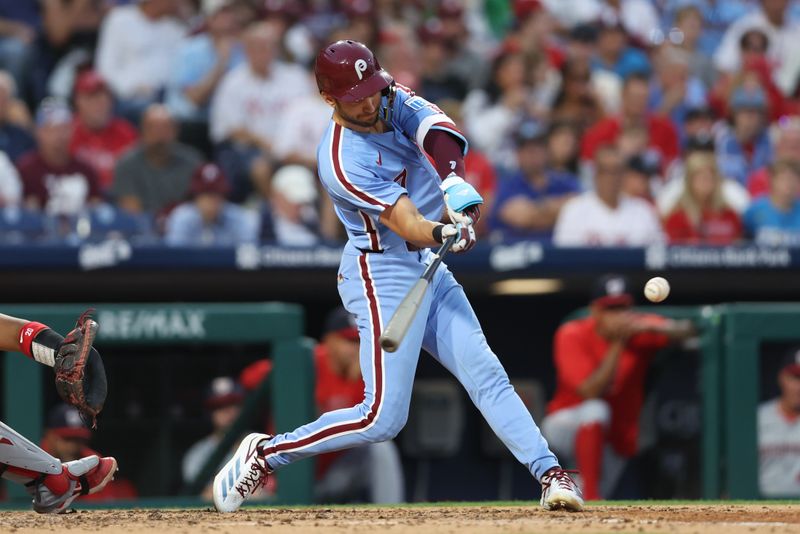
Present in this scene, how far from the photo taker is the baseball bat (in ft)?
13.4

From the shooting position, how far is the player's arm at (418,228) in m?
4.23

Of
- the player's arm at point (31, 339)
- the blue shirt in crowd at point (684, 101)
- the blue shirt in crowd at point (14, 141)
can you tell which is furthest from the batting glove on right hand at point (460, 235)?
the blue shirt in crowd at point (684, 101)

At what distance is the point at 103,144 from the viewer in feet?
28.2

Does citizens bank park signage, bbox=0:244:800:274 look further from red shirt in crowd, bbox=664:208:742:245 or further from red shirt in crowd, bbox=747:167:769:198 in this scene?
red shirt in crowd, bbox=747:167:769:198

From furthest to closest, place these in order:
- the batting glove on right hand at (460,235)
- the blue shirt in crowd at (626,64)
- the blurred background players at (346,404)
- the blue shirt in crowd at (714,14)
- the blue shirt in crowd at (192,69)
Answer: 1. the blue shirt in crowd at (714,14)
2. the blue shirt in crowd at (626,64)
3. the blue shirt in crowd at (192,69)
4. the blurred background players at (346,404)
5. the batting glove on right hand at (460,235)

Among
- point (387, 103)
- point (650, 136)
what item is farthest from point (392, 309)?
point (650, 136)

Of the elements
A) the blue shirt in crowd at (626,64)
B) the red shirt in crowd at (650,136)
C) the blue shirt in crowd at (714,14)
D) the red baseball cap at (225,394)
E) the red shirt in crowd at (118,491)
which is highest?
the blue shirt in crowd at (714,14)

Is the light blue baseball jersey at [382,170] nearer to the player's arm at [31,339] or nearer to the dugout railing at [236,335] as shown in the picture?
the player's arm at [31,339]

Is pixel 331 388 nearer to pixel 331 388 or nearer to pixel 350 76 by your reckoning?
pixel 331 388

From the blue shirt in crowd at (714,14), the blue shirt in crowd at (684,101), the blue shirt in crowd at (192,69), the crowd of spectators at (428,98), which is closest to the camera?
the crowd of spectators at (428,98)

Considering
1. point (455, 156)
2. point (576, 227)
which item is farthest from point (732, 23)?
point (455, 156)

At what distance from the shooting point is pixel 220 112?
8.98 metres

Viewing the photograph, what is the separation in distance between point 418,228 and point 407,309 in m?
0.26

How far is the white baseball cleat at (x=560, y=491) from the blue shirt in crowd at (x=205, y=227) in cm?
359
